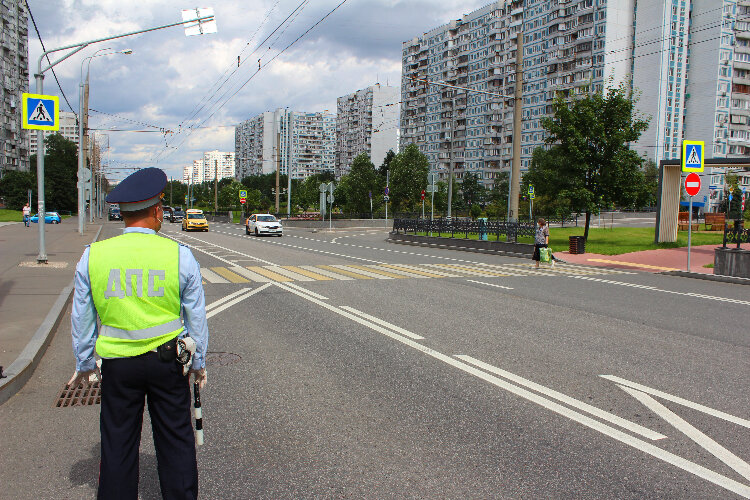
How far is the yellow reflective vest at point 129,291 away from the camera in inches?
112

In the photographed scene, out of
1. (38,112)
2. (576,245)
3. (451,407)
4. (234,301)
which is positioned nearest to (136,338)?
(451,407)

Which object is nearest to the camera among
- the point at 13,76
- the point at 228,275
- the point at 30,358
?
the point at 30,358

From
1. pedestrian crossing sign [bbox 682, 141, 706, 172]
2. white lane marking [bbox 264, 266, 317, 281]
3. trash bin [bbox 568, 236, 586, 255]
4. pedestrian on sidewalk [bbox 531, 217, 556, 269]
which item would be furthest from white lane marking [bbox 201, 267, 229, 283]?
trash bin [bbox 568, 236, 586, 255]

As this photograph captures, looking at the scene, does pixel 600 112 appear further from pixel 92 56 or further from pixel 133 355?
pixel 133 355

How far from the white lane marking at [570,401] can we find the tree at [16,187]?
90.8 meters

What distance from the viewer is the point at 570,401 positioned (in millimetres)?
5184

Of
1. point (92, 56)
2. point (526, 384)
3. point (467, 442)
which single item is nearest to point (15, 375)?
point (467, 442)

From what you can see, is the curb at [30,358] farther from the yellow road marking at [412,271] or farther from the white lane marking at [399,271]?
the yellow road marking at [412,271]

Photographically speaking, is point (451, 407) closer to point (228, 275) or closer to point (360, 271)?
point (228, 275)

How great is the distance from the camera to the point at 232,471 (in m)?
3.79

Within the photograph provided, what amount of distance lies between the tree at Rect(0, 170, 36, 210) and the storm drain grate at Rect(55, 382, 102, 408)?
8934cm

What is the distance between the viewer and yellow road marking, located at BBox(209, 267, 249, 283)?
14204 mm

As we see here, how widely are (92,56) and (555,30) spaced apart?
259ft

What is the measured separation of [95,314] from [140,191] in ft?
2.13
